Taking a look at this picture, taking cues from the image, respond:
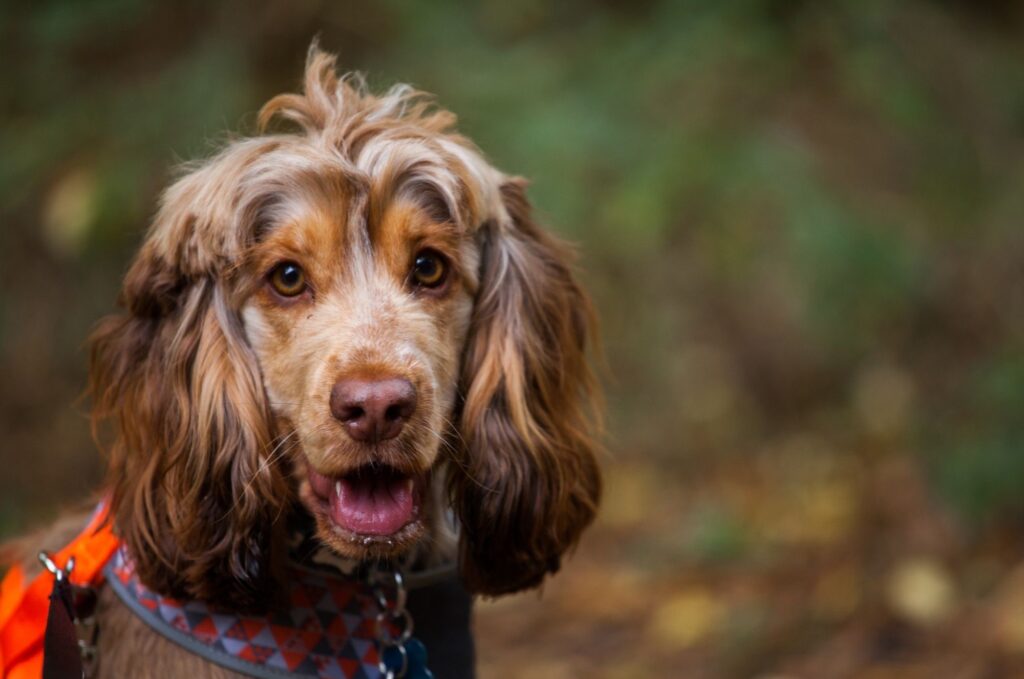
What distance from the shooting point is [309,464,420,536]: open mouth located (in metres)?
2.80

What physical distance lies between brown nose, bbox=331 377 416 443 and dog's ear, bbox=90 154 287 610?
32cm

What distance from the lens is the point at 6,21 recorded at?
615cm

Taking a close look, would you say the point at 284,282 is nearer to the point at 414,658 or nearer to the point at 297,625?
the point at 297,625

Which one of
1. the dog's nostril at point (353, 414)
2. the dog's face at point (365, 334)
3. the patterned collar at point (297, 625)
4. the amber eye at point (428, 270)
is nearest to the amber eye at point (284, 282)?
the dog's face at point (365, 334)

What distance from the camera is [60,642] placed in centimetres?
281

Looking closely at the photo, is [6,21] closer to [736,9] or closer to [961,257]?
[736,9]

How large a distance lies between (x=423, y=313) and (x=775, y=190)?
3726 millimetres

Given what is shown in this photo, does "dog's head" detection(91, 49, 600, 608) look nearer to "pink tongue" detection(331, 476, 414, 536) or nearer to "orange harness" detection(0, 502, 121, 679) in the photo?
"pink tongue" detection(331, 476, 414, 536)

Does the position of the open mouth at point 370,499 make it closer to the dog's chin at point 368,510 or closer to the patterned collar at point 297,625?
the dog's chin at point 368,510

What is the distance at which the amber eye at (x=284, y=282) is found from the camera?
2986mm

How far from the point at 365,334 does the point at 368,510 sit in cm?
41

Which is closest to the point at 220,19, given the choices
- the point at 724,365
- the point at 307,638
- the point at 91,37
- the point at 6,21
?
the point at 91,37

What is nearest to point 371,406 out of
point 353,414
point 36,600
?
point 353,414

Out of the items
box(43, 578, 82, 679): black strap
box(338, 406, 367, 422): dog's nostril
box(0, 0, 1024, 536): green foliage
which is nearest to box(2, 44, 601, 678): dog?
box(338, 406, 367, 422): dog's nostril
